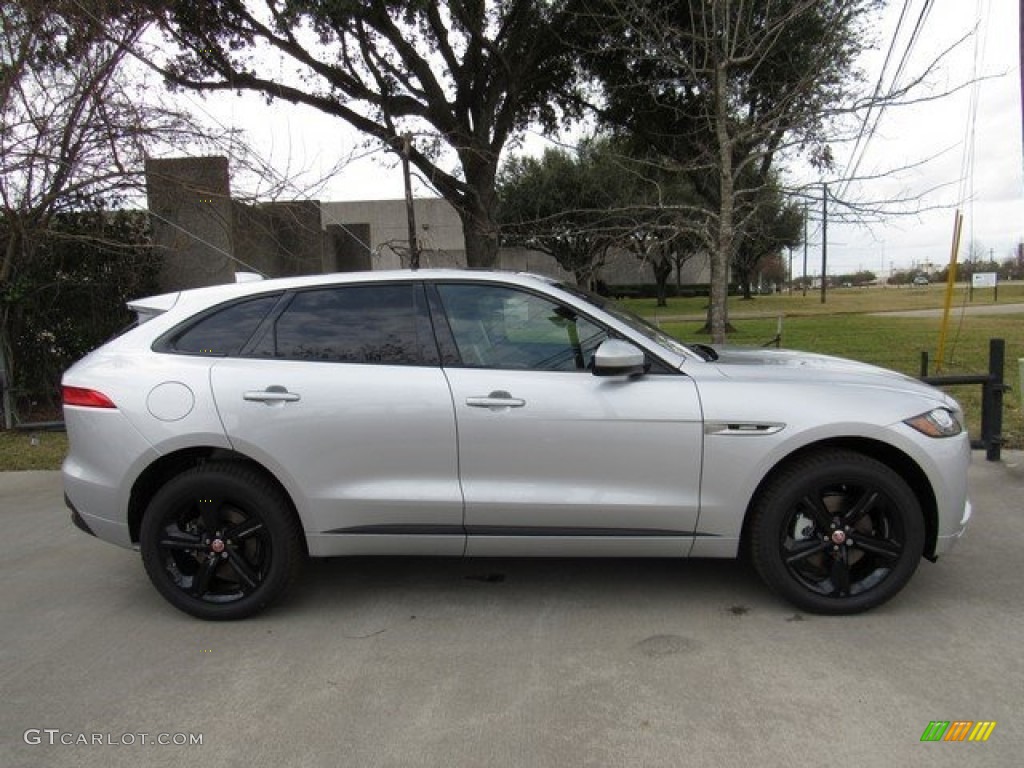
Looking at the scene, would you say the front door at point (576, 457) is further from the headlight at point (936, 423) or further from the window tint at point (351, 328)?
the headlight at point (936, 423)

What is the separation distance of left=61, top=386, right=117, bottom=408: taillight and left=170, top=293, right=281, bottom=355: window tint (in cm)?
41

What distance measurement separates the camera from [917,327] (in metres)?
19.8

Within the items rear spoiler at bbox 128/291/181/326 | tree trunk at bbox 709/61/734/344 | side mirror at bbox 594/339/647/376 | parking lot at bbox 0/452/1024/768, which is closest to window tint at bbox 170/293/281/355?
rear spoiler at bbox 128/291/181/326

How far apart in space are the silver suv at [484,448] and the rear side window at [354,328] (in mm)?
11

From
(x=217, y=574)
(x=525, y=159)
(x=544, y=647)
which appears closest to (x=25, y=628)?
(x=217, y=574)

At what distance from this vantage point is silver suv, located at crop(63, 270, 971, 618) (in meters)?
3.55

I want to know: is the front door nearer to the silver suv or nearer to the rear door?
the silver suv

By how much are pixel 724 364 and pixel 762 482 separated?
629 mm

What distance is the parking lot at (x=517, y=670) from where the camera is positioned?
2.74m

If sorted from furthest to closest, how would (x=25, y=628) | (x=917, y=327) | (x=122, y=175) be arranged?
(x=917, y=327), (x=122, y=175), (x=25, y=628)

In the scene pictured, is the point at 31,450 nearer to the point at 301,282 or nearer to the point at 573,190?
the point at 301,282

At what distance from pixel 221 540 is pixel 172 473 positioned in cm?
46

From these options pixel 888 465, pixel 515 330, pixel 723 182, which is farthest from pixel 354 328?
pixel 723 182

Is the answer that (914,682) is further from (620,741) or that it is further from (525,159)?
(525,159)
